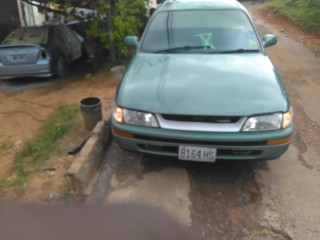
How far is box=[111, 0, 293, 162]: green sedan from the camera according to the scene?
3.05 meters

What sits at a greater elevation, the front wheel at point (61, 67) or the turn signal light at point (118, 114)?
the turn signal light at point (118, 114)

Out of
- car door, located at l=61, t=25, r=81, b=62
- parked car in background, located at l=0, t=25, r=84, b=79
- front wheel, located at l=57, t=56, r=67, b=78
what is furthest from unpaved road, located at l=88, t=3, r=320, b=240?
car door, located at l=61, t=25, r=81, b=62

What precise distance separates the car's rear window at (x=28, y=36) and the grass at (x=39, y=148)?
3609 mm

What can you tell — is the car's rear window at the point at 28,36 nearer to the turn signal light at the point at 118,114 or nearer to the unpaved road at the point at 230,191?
the unpaved road at the point at 230,191

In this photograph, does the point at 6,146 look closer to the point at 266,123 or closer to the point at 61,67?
the point at 266,123

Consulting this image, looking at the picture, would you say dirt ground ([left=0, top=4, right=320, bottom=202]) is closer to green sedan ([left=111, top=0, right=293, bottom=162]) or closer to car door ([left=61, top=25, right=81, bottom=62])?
green sedan ([left=111, top=0, right=293, bottom=162])

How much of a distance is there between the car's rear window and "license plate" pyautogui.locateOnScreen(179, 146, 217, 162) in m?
6.64

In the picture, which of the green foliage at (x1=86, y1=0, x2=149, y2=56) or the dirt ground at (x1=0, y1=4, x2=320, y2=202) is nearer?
the dirt ground at (x1=0, y1=4, x2=320, y2=202)

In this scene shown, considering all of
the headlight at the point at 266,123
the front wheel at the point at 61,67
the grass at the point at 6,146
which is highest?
the headlight at the point at 266,123

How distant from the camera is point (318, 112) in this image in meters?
5.15

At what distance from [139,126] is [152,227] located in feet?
6.64

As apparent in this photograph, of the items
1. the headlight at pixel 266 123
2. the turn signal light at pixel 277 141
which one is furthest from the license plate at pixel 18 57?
the turn signal light at pixel 277 141

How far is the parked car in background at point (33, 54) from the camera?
8328 mm

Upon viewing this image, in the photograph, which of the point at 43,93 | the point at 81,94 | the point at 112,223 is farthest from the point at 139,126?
the point at 43,93
